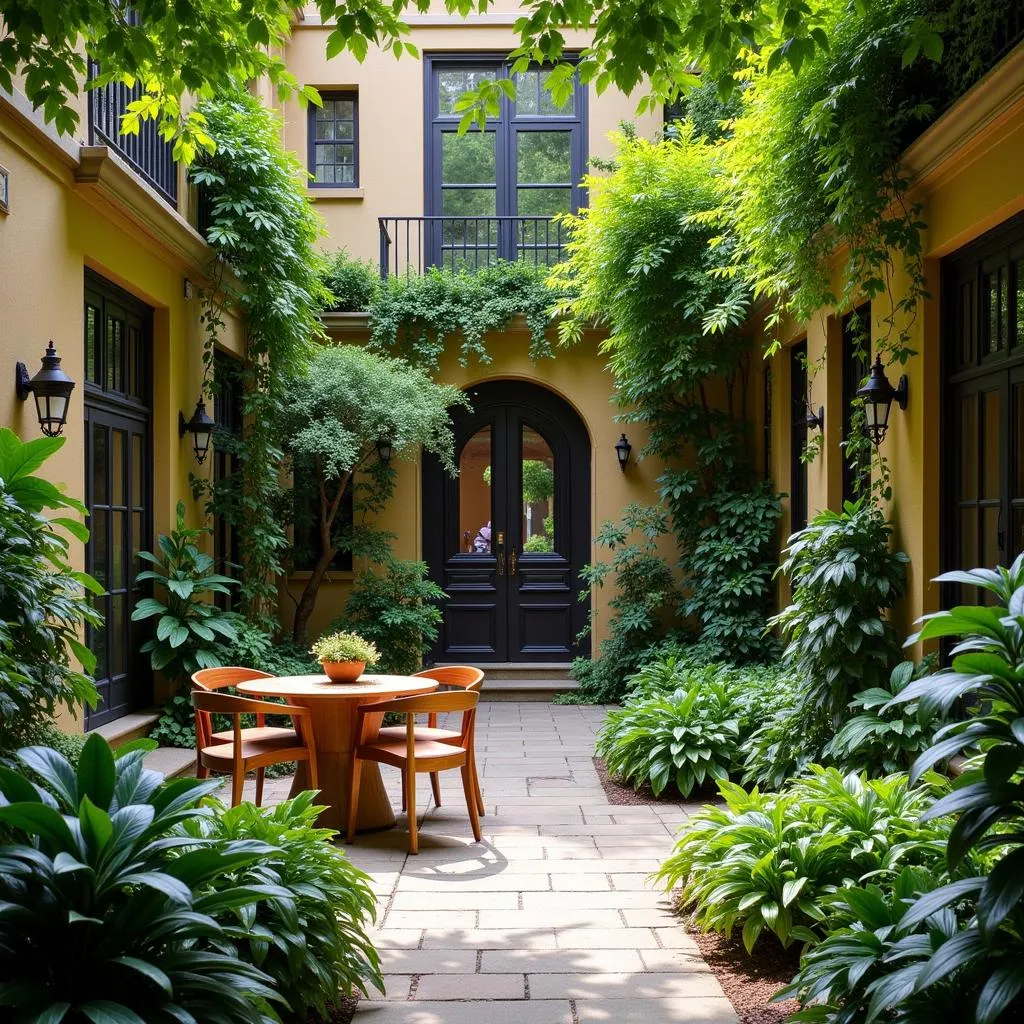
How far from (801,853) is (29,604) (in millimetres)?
2933

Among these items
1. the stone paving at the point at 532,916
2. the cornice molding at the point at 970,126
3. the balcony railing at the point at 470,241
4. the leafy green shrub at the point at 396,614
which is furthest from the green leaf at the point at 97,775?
the balcony railing at the point at 470,241

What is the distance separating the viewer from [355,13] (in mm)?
4652

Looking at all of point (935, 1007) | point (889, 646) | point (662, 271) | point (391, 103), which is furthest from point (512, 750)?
point (391, 103)

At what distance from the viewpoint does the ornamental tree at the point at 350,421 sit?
987 centimetres

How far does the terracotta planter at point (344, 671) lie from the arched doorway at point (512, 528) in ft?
17.6

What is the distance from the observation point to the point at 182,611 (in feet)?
25.4

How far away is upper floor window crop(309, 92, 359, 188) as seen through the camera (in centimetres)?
1200

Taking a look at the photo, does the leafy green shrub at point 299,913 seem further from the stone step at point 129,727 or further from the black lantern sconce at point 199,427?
the black lantern sconce at point 199,427

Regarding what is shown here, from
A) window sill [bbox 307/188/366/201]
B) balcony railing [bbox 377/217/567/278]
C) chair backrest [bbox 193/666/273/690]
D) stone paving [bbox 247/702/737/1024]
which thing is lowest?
stone paving [bbox 247/702/737/1024]

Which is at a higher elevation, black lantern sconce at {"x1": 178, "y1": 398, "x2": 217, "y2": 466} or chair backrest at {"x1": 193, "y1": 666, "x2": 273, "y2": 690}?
black lantern sconce at {"x1": 178, "y1": 398, "x2": 217, "y2": 466}

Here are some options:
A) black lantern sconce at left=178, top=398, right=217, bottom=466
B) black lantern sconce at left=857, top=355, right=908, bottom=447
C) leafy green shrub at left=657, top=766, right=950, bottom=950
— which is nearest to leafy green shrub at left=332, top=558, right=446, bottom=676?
black lantern sconce at left=178, top=398, right=217, bottom=466

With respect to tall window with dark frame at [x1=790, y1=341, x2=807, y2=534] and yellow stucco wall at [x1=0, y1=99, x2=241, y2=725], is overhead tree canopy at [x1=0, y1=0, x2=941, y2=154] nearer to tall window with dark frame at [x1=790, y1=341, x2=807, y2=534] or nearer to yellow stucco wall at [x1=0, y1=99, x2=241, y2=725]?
yellow stucco wall at [x1=0, y1=99, x2=241, y2=725]

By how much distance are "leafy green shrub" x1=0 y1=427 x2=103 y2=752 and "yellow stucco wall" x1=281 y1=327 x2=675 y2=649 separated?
6.81 metres

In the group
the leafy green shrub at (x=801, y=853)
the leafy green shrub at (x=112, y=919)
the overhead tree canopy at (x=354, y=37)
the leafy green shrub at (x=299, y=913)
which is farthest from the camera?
the overhead tree canopy at (x=354, y=37)
